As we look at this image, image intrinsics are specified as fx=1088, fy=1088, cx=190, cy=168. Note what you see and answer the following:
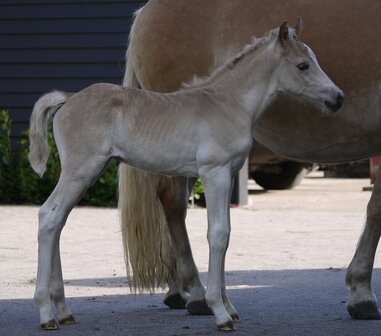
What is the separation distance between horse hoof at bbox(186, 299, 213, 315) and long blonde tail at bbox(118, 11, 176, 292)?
1.23 ft

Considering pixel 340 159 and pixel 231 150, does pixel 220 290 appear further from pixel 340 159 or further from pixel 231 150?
pixel 340 159

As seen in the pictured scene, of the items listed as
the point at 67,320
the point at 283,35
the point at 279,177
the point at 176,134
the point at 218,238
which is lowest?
the point at 279,177

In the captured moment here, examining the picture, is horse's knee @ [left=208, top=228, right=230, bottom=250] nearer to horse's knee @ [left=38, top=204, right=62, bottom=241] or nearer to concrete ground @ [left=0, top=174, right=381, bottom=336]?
concrete ground @ [left=0, top=174, right=381, bottom=336]

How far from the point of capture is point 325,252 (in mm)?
9117

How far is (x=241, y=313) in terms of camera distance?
5.86m

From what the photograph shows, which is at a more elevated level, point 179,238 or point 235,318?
point 179,238

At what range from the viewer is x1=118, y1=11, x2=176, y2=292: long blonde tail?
245 inches

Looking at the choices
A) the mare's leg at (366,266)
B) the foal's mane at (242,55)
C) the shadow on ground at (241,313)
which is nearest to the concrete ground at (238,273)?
the shadow on ground at (241,313)

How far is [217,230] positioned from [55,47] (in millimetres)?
8852

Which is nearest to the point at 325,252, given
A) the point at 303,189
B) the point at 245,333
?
the point at 245,333

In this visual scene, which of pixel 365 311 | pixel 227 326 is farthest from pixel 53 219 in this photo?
pixel 365 311

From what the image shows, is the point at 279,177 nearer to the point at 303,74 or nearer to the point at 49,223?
the point at 303,74

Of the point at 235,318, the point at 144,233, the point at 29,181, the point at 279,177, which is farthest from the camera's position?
the point at 279,177

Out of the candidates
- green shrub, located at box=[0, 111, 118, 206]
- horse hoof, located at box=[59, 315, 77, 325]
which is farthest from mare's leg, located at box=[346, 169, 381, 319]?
green shrub, located at box=[0, 111, 118, 206]
